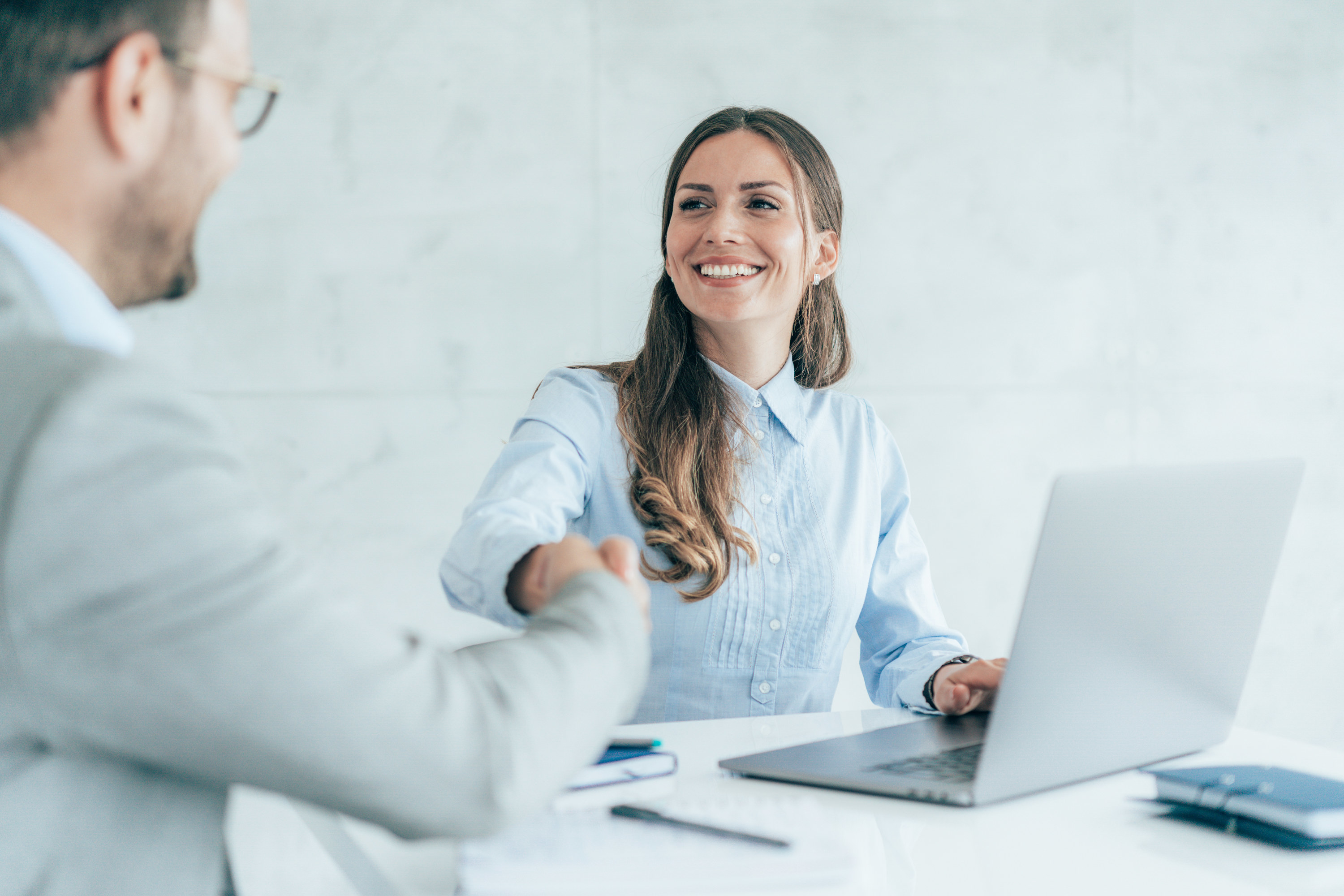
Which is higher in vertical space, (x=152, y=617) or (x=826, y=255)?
(x=826, y=255)

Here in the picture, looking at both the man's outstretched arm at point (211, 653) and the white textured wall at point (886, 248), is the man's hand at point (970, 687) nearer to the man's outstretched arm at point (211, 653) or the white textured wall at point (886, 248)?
the man's outstretched arm at point (211, 653)

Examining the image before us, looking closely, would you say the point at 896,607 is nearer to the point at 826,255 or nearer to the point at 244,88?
the point at 826,255

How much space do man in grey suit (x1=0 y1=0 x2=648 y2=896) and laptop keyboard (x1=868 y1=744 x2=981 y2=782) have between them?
1.55 ft

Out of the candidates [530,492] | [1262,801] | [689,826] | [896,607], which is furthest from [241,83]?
[896,607]

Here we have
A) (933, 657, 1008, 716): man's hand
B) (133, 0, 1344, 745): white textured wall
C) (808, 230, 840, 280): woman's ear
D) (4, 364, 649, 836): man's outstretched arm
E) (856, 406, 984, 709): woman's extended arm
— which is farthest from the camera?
(133, 0, 1344, 745): white textured wall

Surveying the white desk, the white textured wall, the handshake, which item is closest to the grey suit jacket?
the handshake

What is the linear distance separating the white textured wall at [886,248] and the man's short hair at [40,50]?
7.01ft

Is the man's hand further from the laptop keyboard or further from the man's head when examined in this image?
the man's head

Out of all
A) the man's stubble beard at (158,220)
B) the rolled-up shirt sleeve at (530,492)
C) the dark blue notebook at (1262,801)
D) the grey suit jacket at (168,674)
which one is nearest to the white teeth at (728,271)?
the rolled-up shirt sleeve at (530,492)

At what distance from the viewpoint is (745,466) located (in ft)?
5.90

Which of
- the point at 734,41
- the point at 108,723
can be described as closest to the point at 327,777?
the point at 108,723

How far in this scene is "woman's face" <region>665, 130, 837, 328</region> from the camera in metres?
1.84

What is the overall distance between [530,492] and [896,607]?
2.20 feet

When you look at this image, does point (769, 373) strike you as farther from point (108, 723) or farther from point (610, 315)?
point (108, 723)
